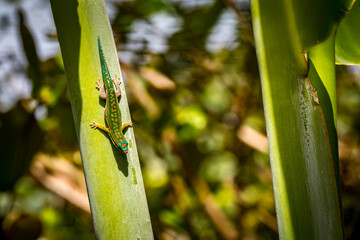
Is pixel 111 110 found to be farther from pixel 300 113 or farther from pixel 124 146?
pixel 300 113

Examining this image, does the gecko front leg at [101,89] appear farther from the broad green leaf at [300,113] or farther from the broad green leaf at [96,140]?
the broad green leaf at [300,113]

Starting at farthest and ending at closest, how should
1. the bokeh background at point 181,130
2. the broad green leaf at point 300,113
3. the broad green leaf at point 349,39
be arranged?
the bokeh background at point 181,130, the broad green leaf at point 349,39, the broad green leaf at point 300,113

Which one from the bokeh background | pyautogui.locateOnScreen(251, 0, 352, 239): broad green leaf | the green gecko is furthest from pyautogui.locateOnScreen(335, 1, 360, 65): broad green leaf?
the bokeh background

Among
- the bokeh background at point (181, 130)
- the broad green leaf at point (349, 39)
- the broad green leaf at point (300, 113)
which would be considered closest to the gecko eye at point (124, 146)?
the broad green leaf at point (300, 113)

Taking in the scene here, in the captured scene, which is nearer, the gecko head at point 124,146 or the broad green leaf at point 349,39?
the gecko head at point 124,146

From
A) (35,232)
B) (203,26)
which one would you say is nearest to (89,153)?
(35,232)

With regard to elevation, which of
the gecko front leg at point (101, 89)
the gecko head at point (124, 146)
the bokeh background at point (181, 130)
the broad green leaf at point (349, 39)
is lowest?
the bokeh background at point (181, 130)
